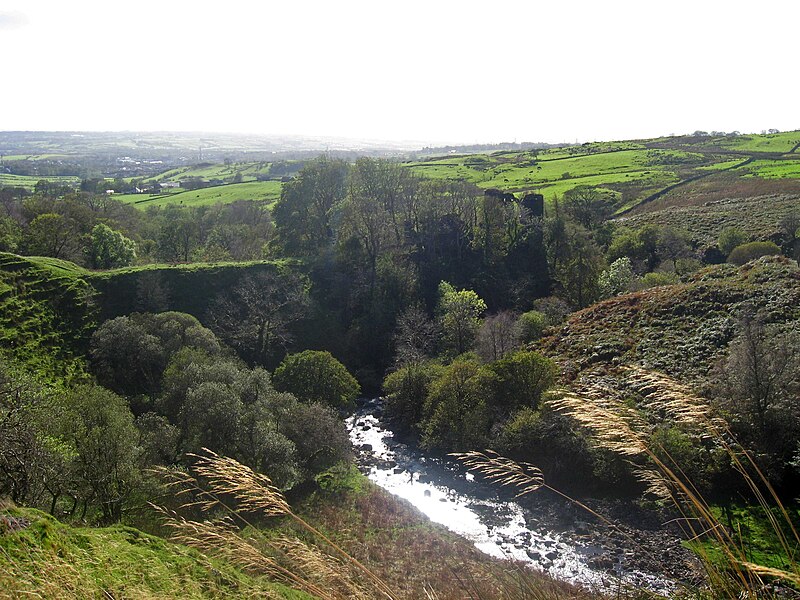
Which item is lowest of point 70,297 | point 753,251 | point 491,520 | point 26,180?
point 491,520

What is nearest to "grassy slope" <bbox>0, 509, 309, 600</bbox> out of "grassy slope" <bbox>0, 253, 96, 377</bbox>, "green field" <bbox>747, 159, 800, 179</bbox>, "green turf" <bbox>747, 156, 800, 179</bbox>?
"grassy slope" <bbox>0, 253, 96, 377</bbox>

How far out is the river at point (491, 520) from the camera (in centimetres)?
2020

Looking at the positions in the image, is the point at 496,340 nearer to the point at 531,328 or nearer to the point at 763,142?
the point at 531,328

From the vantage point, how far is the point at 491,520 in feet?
78.8

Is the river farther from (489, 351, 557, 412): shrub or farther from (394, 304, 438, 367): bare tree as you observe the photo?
(394, 304, 438, 367): bare tree

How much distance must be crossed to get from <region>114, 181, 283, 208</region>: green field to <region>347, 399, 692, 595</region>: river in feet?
197

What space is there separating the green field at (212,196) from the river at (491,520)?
59997 millimetres

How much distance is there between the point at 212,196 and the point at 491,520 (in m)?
79.4

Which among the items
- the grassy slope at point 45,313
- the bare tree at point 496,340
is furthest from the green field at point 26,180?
the bare tree at point 496,340

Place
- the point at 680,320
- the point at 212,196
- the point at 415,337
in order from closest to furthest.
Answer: the point at 680,320 < the point at 415,337 < the point at 212,196

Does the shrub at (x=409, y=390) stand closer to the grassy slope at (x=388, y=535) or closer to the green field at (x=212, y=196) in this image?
the grassy slope at (x=388, y=535)

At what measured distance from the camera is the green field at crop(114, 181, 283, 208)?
275 feet

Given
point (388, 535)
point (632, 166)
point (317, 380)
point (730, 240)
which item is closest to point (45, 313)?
point (317, 380)

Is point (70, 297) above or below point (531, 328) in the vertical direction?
above
